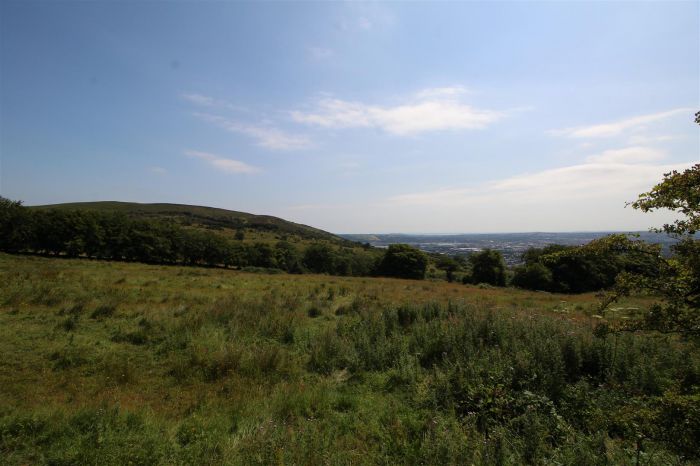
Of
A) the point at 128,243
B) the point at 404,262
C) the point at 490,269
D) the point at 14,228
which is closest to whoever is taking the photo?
the point at 14,228

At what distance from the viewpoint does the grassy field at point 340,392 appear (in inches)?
163

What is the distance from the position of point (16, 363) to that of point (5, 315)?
5055mm

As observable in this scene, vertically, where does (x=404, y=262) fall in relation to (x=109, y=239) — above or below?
below

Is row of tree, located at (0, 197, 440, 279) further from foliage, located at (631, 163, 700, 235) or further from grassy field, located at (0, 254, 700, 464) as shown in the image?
foliage, located at (631, 163, 700, 235)

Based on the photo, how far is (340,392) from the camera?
6379 millimetres

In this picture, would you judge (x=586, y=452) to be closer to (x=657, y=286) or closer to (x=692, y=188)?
(x=657, y=286)

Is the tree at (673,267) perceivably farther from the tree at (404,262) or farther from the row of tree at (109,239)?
the tree at (404,262)

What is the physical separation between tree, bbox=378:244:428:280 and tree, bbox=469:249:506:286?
38.6 ft

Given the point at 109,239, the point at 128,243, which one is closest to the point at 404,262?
the point at 128,243

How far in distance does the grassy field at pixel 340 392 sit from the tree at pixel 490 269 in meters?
51.2

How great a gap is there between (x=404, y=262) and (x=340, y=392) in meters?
60.9

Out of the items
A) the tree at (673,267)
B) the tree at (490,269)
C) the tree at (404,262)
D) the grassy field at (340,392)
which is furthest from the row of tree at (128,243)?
the tree at (673,267)

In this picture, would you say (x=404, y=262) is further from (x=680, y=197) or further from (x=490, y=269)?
(x=680, y=197)

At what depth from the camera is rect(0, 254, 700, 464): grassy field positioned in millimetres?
4141
